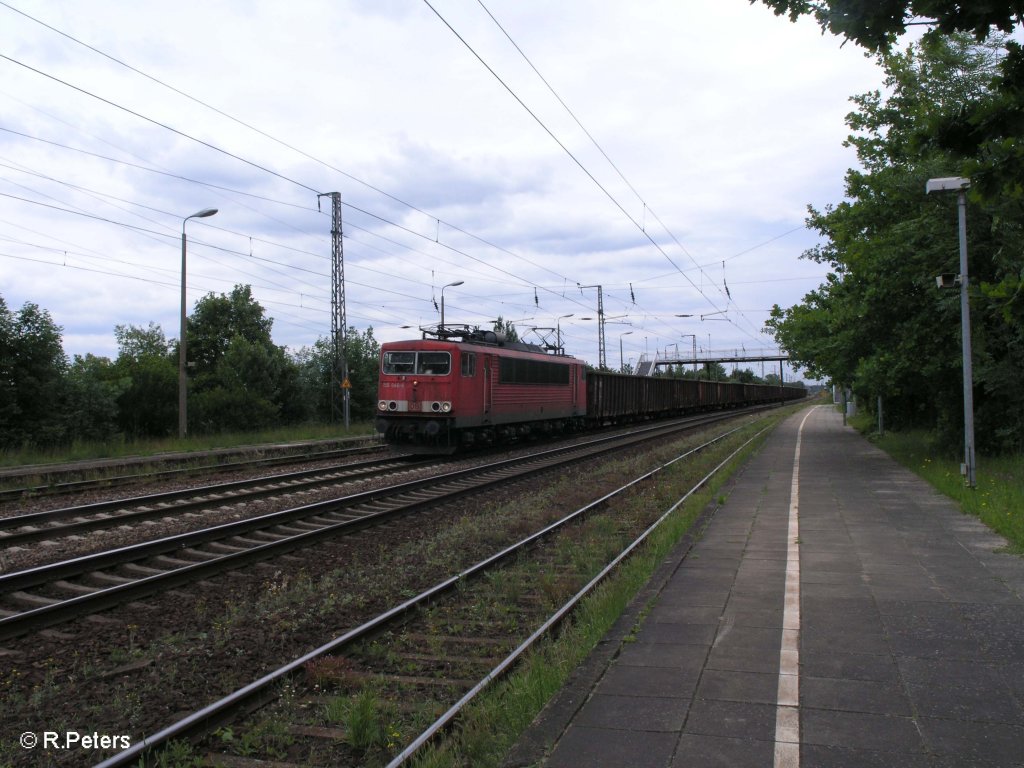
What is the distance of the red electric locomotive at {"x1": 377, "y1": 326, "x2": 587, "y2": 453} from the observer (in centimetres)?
1820

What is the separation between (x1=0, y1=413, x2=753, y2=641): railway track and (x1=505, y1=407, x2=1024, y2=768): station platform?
420 cm

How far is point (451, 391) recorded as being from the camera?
18047mm

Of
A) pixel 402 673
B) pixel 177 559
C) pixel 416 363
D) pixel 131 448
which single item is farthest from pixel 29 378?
pixel 402 673

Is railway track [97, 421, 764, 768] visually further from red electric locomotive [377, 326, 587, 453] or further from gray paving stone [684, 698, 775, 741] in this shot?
red electric locomotive [377, 326, 587, 453]

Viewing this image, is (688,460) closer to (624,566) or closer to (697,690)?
(624,566)

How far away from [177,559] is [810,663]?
20.9 ft

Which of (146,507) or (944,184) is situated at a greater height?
(944,184)

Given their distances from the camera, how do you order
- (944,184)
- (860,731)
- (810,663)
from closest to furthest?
1. (860,731)
2. (810,663)
3. (944,184)

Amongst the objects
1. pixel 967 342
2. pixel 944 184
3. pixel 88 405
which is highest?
pixel 944 184

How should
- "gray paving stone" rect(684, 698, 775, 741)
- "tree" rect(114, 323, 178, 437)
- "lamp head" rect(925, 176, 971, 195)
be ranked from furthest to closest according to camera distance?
"tree" rect(114, 323, 178, 437), "lamp head" rect(925, 176, 971, 195), "gray paving stone" rect(684, 698, 775, 741)

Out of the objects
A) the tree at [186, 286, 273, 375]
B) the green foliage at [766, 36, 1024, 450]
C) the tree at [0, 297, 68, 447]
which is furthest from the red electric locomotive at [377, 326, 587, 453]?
the tree at [186, 286, 273, 375]

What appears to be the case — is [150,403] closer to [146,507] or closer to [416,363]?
[416,363]

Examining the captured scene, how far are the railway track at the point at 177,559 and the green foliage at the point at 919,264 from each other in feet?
30.5

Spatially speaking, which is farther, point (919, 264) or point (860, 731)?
point (919, 264)
